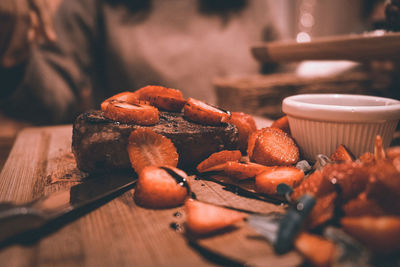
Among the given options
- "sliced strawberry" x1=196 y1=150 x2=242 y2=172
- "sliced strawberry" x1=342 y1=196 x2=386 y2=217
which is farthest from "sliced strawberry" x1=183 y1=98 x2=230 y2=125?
"sliced strawberry" x1=342 y1=196 x2=386 y2=217

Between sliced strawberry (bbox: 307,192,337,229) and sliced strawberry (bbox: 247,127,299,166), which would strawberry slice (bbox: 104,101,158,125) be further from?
sliced strawberry (bbox: 307,192,337,229)

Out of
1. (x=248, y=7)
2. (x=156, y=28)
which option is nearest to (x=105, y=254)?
(x=156, y=28)

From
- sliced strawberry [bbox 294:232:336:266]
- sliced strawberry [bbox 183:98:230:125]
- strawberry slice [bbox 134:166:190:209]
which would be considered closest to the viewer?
sliced strawberry [bbox 294:232:336:266]

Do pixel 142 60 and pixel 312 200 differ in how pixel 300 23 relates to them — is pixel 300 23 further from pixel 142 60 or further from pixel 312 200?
pixel 312 200

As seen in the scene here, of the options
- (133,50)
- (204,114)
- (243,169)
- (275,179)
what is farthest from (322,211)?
(133,50)

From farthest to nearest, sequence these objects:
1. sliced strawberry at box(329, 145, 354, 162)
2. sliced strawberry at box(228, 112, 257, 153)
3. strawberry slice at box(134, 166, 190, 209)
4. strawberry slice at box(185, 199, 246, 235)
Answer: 1. sliced strawberry at box(228, 112, 257, 153)
2. sliced strawberry at box(329, 145, 354, 162)
3. strawberry slice at box(134, 166, 190, 209)
4. strawberry slice at box(185, 199, 246, 235)

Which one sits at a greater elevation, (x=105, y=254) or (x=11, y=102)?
(x=11, y=102)

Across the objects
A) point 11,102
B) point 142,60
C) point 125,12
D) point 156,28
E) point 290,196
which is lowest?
point 290,196
